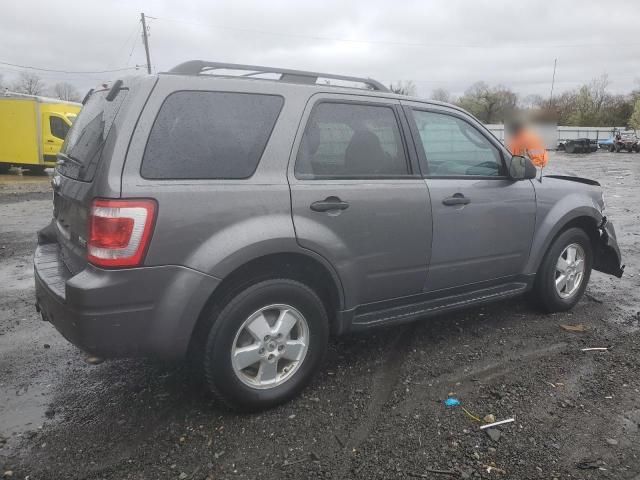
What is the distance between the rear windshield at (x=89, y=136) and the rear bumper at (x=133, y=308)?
57cm

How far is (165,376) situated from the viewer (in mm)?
3395

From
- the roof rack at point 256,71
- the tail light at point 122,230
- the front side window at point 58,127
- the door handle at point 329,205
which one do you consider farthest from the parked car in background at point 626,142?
the tail light at point 122,230

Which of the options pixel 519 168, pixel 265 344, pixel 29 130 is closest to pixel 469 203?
pixel 519 168

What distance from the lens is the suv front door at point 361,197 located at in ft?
9.71

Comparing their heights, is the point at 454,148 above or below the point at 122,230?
above

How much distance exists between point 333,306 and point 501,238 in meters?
1.52

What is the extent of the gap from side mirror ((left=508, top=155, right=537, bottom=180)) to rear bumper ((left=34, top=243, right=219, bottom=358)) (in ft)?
8.15

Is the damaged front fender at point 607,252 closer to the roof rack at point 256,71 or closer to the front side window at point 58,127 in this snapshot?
the roof rack at point 256,71

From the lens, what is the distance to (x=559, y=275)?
4504 mm

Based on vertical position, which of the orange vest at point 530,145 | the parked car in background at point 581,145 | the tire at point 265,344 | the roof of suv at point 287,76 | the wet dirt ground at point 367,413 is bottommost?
the wet dirt ground at point 367,413

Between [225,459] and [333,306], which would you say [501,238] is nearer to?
[333,306]

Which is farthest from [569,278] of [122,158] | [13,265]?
[13,265]

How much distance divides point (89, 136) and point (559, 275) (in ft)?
12.8

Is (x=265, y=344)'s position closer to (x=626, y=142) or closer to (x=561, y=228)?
(x=561, y=228)
